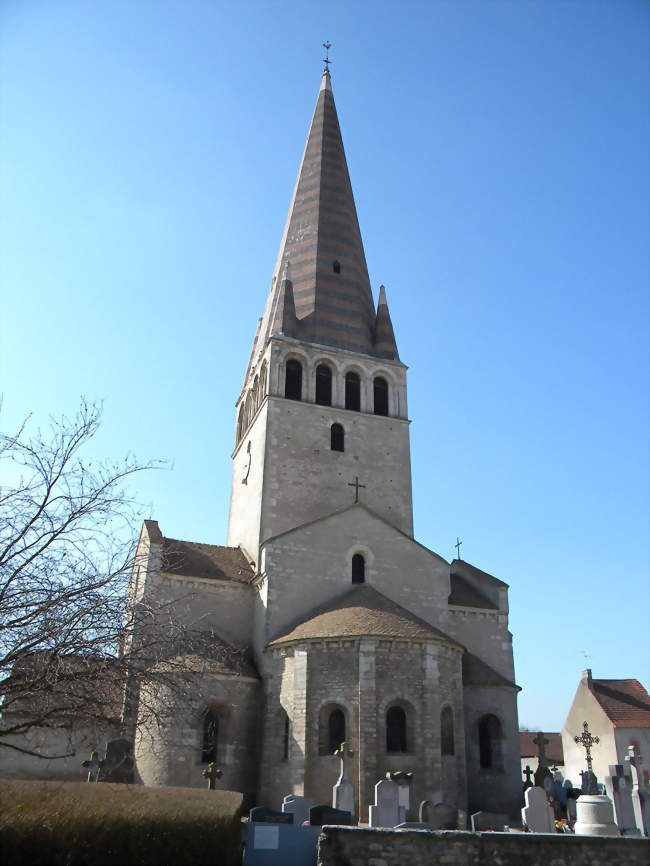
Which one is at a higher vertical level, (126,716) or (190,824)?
(126,716)

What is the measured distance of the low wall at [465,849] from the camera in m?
8.80

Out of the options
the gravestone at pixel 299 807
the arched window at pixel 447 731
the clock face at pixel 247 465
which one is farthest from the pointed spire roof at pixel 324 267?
the gravestone at pixel 299 807

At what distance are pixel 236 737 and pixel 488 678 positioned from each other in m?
7.27

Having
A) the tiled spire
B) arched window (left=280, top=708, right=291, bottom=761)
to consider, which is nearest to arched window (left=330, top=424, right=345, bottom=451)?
the tiled spire

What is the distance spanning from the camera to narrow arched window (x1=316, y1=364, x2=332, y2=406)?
24.5 metres

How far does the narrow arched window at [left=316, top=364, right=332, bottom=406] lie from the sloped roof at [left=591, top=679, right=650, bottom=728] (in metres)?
19.3

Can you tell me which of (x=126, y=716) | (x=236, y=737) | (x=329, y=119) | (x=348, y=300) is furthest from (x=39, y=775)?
(x=329, y=119)

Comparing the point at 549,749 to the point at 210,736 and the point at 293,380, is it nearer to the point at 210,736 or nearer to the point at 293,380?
the point at 293,380

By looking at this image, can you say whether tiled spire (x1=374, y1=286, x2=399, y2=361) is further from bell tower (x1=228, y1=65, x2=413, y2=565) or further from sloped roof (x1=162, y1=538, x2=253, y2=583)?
sloped roof (x1=162, y1=538, x2=253, y2=583)

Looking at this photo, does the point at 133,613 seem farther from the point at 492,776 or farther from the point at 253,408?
the point at 253,408

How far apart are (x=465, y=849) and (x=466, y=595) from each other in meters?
13.6

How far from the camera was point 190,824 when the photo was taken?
6988 mm

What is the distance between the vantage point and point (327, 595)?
19.7 meters

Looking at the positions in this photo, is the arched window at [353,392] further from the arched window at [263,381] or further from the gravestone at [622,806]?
the gravestone at [622,806]
